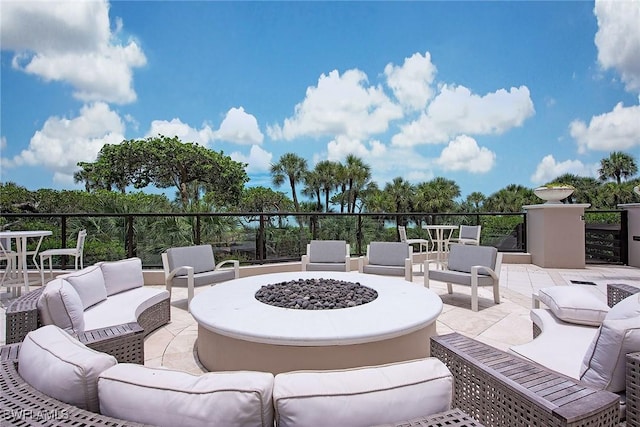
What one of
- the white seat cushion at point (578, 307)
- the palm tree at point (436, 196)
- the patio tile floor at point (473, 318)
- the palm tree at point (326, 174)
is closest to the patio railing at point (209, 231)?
the patio tile floor at point (473, 318)

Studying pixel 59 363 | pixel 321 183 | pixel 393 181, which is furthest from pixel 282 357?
pixel 321 183

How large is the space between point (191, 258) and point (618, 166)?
42219mm

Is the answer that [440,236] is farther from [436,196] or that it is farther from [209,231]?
[436,196]

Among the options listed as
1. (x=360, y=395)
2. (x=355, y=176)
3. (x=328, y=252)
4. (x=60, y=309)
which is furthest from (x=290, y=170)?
(x=360, y=395)

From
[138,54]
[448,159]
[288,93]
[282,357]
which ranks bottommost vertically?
[282,357]

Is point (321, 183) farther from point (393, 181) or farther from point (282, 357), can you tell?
point (282, 357)

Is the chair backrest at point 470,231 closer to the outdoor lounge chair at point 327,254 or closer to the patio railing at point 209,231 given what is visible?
the patio railing at point 209,231

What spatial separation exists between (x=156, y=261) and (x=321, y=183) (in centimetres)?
3006

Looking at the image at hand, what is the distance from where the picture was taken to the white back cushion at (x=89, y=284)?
3.13 metres

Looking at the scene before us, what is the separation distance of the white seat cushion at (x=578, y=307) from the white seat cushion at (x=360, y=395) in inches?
83.7

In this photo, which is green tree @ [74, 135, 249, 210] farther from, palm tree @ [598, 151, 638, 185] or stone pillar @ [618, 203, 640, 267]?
palm tree @ [598, 151, 638, 185]

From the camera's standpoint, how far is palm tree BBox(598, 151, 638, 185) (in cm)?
3428

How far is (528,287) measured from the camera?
602cm

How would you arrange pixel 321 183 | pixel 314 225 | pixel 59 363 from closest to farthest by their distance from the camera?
pixel 59 363
pixel 314 225
pixel 321 183
